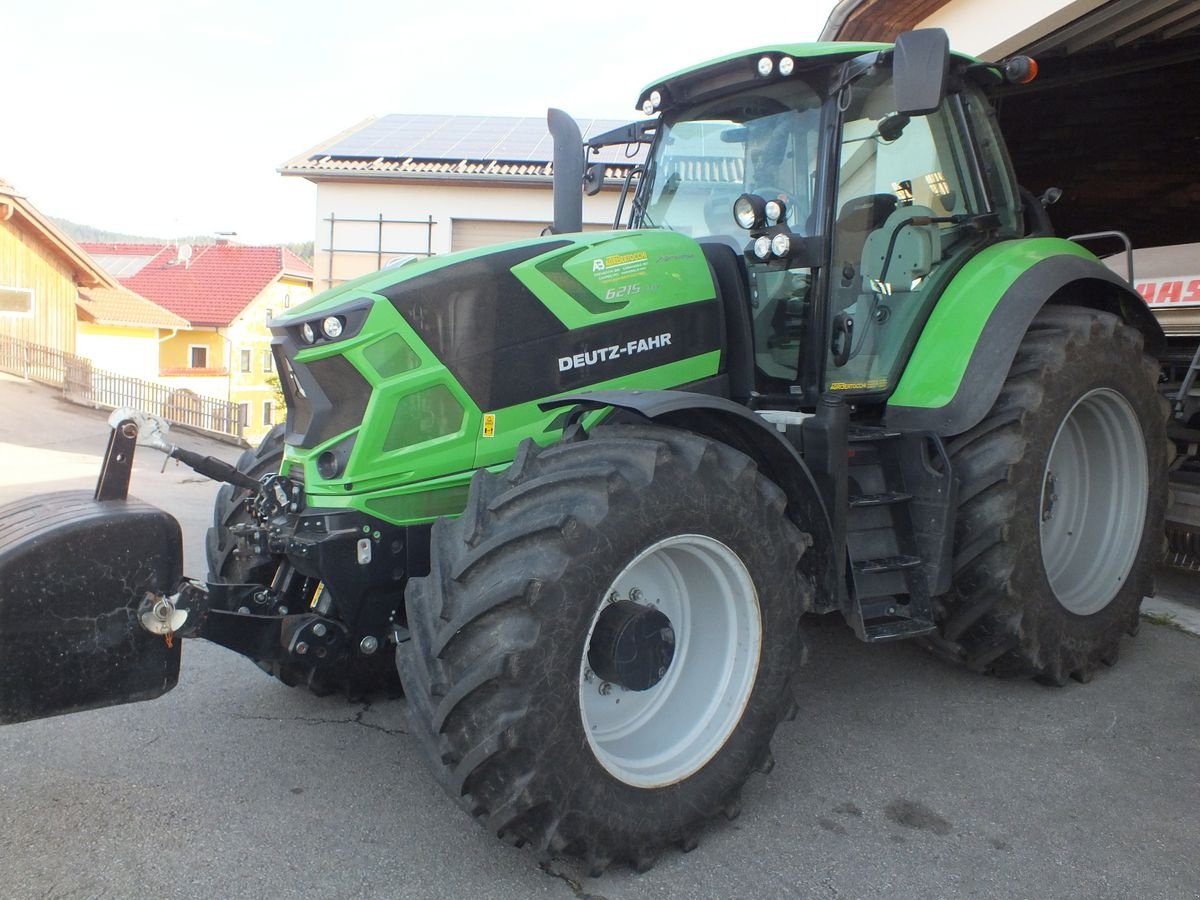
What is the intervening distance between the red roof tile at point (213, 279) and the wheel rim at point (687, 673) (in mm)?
32841

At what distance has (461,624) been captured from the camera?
2373mm

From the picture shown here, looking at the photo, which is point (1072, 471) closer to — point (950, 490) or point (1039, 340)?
point (1039, 340)

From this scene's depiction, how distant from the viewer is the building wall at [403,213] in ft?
57.7

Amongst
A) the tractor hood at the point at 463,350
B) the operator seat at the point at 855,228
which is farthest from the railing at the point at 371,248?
the tractor hood at the point at 463,350

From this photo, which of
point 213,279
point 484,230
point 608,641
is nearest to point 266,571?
point 608,641

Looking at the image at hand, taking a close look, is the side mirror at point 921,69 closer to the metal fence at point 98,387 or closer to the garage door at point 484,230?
the garage door at point 484,230

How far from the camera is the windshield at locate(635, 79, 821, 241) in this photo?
355cm

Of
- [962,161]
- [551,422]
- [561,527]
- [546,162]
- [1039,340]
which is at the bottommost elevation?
[561,527]

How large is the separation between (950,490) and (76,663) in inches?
111

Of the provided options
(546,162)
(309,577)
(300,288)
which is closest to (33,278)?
(546,162)

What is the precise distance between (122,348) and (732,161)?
29.4 metres

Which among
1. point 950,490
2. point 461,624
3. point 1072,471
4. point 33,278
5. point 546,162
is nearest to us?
point 461,624

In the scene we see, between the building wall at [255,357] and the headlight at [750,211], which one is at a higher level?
the headlight at [750,211]

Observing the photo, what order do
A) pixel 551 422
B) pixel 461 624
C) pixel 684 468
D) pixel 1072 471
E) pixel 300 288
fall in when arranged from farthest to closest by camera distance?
1. pixel 300 288
2. pixel 1072 471
3. pixel 551 422
4. pixel 684 468
5. pixel 461 624
